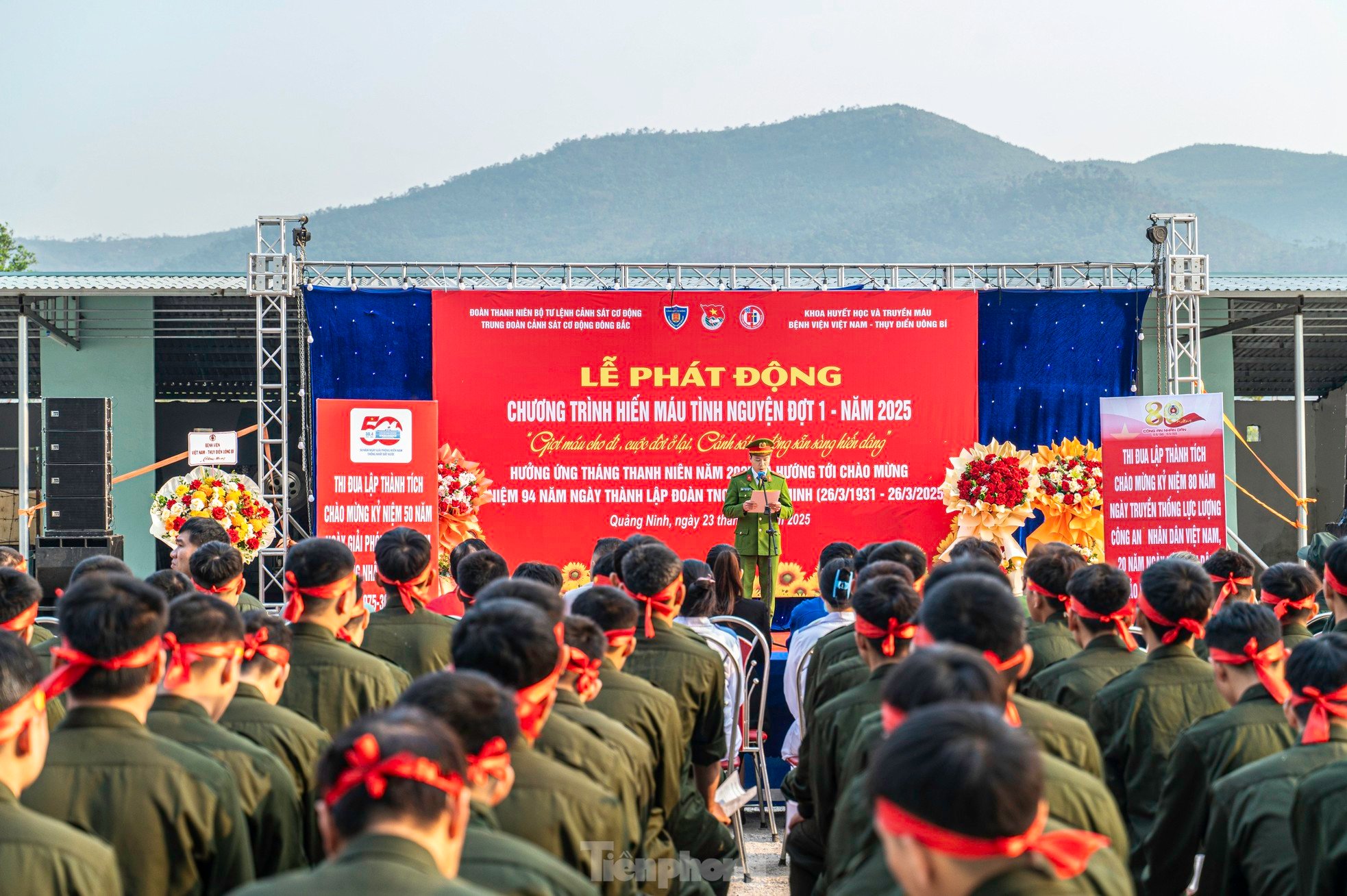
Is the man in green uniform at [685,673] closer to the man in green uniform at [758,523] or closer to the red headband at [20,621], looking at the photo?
the red headband at [20,621]

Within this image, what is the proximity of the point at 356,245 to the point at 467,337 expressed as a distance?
71782 mm

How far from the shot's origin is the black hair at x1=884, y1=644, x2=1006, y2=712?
1.80 m

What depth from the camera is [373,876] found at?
1386mm

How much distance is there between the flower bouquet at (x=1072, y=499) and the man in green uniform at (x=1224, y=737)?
6.69 m

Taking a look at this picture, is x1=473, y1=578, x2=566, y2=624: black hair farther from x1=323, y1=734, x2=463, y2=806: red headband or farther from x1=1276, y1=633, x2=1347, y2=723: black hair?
x1=1276, y1=633, x2=1347, y2=723: black hair

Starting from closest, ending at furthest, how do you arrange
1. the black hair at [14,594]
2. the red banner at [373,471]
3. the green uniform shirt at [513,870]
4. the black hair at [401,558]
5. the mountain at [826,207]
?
the green uniform shirt at [513,870]
the black hair at [14,594]
the black hair at [401,558]
the red banner at [373,471]
the mountain at [826,207]

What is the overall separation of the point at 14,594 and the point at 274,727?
48.7 inches

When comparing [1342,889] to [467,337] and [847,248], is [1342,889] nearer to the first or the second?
[467,337]

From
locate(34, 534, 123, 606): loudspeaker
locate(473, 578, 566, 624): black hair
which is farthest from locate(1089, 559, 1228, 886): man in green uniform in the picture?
locate(34, 534, 123, 606): loudspeaker

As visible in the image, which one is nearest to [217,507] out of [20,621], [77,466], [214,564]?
[77,466]

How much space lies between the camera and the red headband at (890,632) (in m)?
3.00

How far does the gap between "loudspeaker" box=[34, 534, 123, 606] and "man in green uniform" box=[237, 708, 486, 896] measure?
28.3 feet

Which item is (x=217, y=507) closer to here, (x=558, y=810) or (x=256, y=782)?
(x=256, y=782)

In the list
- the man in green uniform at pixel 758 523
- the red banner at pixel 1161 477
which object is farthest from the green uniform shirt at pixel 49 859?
the red banner at pixel 1161 477
